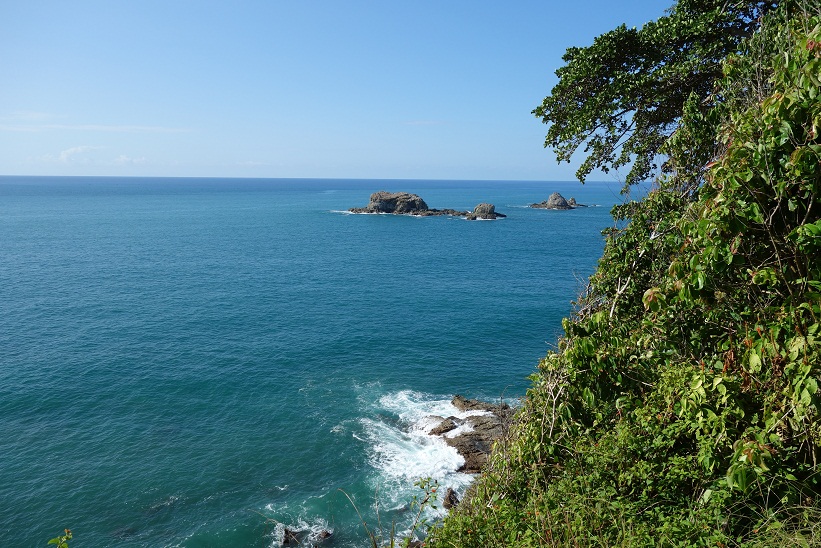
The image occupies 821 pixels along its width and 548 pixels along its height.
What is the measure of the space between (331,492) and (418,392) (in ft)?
39.2

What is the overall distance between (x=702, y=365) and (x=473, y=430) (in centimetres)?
2602

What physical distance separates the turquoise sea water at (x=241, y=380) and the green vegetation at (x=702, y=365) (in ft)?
6.72

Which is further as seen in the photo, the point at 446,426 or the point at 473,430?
the point at 446,426

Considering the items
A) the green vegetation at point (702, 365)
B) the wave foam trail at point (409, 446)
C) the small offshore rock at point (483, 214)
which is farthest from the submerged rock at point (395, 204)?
the green vegetation at point (702, 365)

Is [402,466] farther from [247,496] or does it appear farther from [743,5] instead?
[743,5]

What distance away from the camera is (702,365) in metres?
8.08

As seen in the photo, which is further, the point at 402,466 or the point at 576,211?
the point at 576,211

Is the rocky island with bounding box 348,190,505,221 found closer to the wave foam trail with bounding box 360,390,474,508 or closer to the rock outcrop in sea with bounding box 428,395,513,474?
the wave foam trail with bounding box 360,390,474,508

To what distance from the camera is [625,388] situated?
989cm

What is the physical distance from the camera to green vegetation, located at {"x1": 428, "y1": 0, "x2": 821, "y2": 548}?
682 centimetres

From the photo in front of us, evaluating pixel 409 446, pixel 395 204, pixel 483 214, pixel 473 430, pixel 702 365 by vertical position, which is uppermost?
pixel 702 365

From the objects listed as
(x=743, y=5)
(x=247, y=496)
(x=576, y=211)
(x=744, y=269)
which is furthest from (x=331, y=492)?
(x=576, y=211)

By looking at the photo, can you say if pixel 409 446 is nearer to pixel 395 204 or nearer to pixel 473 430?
pixel 473 430

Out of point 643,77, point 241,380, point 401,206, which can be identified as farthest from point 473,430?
point 401,206
